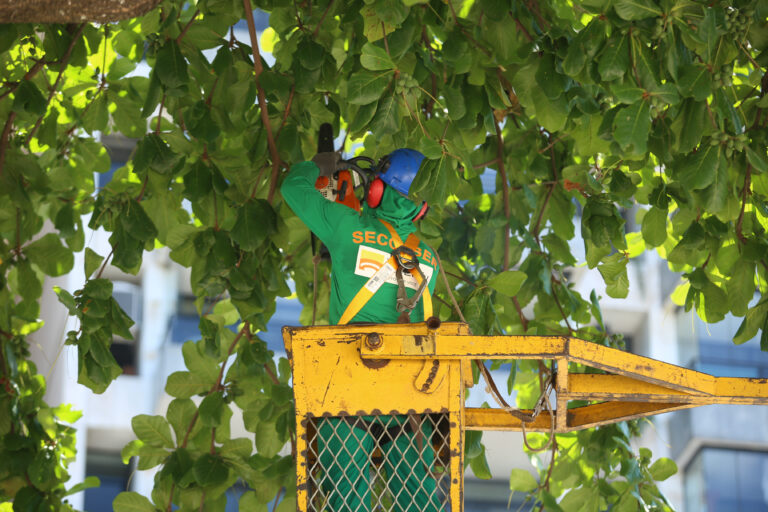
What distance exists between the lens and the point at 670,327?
40.3 ft

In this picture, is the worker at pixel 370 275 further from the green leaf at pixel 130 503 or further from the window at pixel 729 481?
the window at pixel 729 481

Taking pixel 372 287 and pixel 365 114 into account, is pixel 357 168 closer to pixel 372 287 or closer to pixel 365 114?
pixel 365 114

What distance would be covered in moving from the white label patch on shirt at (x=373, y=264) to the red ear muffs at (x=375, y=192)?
0.15 metres

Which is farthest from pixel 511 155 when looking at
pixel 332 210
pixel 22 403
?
pixel 22 403

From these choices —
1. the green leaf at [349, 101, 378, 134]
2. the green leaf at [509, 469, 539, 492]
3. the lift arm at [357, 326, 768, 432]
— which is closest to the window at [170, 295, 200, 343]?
the green leaf at [509, 469, 539, 492]

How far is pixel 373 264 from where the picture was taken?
11.7 ft

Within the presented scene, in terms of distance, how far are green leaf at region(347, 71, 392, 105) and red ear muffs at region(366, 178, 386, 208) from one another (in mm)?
310

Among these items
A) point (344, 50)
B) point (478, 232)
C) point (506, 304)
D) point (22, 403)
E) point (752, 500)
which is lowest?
point (752, 500)

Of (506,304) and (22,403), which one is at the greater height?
(506,304)

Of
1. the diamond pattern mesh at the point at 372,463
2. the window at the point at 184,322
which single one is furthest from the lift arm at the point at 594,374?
the window at the point at 184,322

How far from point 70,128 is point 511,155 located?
2114 millimetres

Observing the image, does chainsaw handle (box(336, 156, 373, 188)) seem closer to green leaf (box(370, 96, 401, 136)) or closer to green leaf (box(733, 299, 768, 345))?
green leaf (box(370, 96, 401, 136))

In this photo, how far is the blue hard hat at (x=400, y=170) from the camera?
3.58 m

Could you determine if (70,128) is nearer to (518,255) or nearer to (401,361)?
(518,255)
